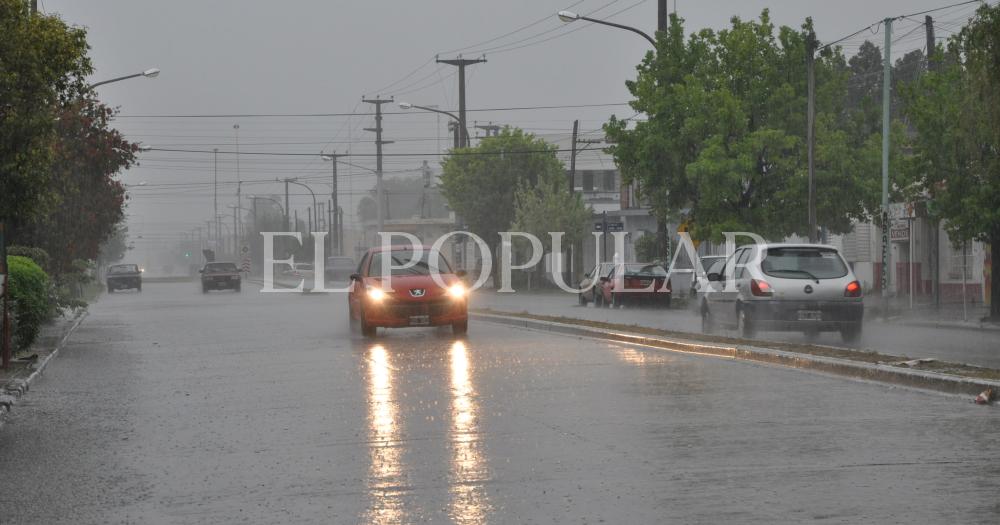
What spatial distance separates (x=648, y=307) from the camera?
39.1 metres

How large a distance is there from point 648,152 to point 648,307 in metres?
4.84

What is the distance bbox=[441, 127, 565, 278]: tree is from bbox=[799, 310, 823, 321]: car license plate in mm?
50604

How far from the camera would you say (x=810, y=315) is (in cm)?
2055

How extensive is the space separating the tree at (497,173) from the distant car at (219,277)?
1294cm

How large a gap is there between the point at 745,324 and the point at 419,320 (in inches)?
225

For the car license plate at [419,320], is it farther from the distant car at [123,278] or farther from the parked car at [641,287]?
the distant car at [123,278]

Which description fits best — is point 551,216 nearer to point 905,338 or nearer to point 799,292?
point 905,338

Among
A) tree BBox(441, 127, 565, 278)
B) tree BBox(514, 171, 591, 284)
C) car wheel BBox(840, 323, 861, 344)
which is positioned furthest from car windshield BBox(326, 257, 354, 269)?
car wheel BBox(840, 323, 861, 344)

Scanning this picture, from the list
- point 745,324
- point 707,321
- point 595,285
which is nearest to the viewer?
point 745,324

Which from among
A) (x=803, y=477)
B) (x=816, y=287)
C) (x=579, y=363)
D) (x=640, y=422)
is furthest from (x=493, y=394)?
(x=816, y=287)

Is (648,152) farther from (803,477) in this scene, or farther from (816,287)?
(803,477)

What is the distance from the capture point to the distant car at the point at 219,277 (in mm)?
67062

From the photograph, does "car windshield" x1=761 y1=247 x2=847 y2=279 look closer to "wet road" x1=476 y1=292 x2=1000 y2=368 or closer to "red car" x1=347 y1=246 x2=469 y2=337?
"wet road" x1=476 y1=292 x2=1000 y2=368

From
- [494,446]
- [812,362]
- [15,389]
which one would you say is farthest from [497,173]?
[494,446]
